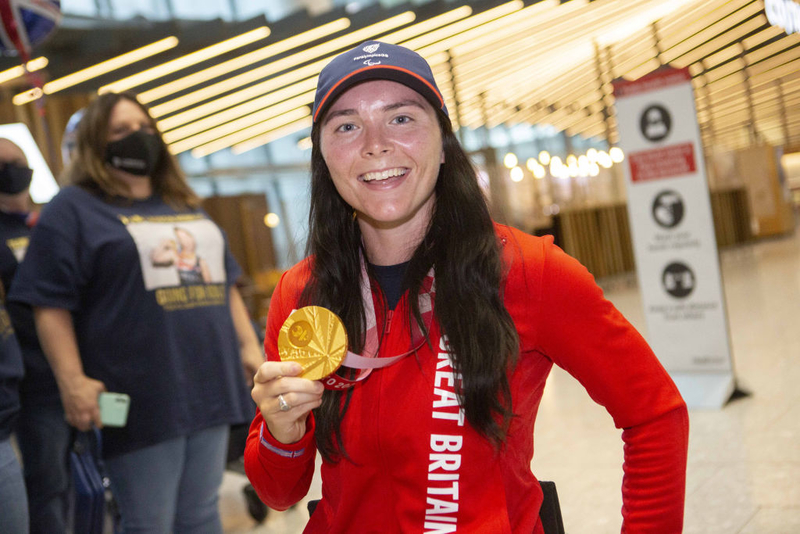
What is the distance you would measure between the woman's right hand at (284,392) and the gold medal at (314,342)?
2 centimetres

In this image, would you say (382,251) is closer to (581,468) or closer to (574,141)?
(581,468)

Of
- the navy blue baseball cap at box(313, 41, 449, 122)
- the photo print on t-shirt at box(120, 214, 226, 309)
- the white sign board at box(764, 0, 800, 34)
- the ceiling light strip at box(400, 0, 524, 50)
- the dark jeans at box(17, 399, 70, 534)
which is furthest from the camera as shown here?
the ceiling light strip at box(400, 0, 524, 50)

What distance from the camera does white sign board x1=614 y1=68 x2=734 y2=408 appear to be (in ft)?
15.1

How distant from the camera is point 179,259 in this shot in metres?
2.16

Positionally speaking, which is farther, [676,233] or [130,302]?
[676,233]

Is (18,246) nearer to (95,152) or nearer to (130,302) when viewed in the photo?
(95,152)

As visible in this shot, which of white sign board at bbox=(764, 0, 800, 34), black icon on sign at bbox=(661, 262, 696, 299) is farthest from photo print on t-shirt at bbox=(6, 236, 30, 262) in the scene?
white sign board at bbox=(764, 0, 800, 34)

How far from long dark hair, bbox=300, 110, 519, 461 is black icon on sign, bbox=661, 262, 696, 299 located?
3.87m

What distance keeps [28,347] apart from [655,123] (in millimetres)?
3908

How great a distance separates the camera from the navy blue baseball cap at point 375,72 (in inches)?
46.6

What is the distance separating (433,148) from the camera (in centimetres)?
127

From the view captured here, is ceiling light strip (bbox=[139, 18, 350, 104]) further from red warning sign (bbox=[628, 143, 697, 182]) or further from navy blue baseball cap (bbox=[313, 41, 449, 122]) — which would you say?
navy blue baseball cap (bbox=[313, 41, 449, 122])

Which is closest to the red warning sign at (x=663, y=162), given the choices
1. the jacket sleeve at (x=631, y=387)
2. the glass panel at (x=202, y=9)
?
the jacket sleeve at (x=631, y=387)

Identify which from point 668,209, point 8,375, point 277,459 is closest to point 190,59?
point 668,209
